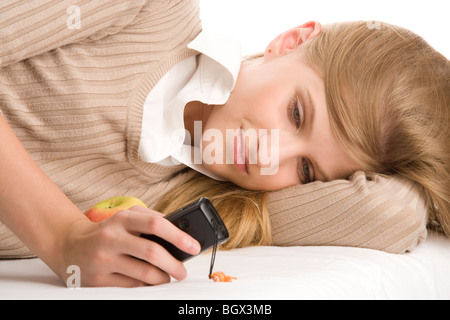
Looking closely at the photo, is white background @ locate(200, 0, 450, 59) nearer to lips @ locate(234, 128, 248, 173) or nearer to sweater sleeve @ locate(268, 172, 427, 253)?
lips @ locate(234, 128, 248, 173)

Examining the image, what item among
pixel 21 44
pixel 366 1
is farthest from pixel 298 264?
pixel 366 1

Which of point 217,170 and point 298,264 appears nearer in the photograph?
point 298,264

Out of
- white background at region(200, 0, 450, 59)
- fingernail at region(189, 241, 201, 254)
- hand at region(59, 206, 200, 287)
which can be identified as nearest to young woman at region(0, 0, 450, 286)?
hand at region(59, 206, 200, 287)

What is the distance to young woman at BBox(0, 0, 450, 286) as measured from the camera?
3.67ft

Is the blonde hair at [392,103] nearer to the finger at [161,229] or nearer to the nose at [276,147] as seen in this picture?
the nose at [276,147]

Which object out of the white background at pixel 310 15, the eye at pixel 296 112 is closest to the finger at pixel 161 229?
the eye at pixel 296 112

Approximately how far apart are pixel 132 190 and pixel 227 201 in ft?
0.70

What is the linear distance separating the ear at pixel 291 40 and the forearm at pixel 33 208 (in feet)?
2.19

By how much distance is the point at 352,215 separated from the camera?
117cm

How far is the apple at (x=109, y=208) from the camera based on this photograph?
103 cm

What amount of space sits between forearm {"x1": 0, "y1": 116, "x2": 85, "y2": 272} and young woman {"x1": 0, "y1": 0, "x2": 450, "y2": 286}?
0.23 metres

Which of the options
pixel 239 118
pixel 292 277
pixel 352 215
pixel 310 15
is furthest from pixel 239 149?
pixel 310 15
